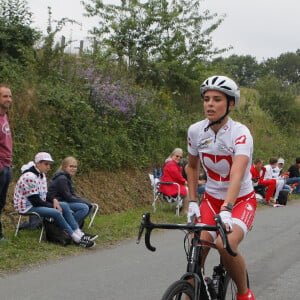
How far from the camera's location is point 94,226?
984 centimetres

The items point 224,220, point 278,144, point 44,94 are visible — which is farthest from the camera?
point 278,144

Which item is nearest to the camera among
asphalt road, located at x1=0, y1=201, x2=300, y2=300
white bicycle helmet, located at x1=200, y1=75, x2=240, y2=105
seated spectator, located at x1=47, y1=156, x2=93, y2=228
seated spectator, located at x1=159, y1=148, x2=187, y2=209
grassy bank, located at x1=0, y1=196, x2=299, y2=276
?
white bicycle helmet, located at x1=200, y1=75, x2=240, y2=105

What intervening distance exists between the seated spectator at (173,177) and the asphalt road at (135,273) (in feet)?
9.55

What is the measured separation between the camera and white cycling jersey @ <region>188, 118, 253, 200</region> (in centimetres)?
429

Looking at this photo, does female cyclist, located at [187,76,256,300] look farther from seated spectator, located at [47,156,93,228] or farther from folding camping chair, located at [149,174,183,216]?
folding camping chair, located at [149,174,183,216]

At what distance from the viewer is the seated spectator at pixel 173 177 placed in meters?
12.6

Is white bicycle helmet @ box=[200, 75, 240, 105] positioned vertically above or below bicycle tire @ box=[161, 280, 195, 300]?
above

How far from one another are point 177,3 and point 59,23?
7.41 metres

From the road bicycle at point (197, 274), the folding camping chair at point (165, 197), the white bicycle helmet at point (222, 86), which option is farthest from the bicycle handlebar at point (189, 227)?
the folding camping chair at point (165, 197)

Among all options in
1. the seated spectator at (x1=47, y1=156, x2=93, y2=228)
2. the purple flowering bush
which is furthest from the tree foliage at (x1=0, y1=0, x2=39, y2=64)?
the seated spectator at (x1=47, y1=156, x2=93, y2=228)

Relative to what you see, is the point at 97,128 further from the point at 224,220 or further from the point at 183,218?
the point at 224,220

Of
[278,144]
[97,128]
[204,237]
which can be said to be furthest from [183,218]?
[278,144]

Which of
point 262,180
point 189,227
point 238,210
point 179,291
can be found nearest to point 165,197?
point 262,180

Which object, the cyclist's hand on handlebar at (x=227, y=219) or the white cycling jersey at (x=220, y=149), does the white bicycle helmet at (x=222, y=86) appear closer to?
Answer: the white cycling jersey at (x=220, y=149)
